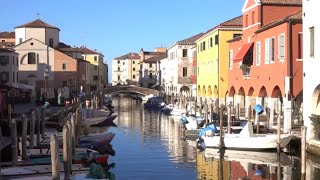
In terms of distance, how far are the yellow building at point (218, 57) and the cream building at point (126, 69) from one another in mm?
86769

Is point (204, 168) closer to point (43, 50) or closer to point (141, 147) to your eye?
point (141, 147)

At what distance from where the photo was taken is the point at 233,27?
4494 centimetres

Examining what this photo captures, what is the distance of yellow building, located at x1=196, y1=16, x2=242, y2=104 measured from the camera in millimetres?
44781

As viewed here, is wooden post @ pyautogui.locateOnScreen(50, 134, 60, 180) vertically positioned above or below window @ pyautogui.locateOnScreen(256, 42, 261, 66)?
below

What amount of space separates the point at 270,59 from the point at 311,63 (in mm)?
7638

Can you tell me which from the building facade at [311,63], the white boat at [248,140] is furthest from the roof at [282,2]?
the white boat at [248,140]

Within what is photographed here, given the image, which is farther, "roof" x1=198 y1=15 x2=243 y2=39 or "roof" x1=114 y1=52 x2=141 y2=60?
"roof" x1=114 y1=52 x2=141 y2=60

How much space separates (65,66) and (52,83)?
272 cm

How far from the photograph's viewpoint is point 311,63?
77.2 ft

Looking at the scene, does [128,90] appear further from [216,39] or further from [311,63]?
[311,63]

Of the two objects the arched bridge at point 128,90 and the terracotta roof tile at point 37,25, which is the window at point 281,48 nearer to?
the terracotta roof tile at point 37,25

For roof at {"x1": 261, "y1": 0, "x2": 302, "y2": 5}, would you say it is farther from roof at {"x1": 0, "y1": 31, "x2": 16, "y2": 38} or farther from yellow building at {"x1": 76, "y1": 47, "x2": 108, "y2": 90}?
roof at {"x1": 0, "y1": 31, "x2": 16, "y2": 38}

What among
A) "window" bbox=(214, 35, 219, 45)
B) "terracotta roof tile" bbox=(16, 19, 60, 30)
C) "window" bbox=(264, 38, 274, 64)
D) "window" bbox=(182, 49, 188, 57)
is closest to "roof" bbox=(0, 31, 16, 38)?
"terracotta roof tile" bbox=(16, 19, 60, 30)

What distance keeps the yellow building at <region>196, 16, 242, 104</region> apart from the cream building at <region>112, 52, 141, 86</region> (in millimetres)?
86769
